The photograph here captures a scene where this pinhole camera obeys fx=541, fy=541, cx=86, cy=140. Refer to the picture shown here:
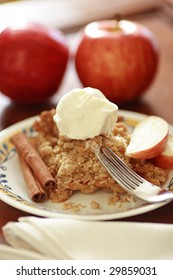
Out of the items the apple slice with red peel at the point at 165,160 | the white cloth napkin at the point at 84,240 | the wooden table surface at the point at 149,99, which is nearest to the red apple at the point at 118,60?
the wooden table surface at the point at 149,99

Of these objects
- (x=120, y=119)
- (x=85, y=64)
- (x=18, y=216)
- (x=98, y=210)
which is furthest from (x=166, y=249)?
(x=85, y=64)

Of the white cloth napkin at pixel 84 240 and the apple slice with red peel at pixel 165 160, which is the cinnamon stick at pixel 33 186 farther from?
the apple slice with red peel at pixel 165 160

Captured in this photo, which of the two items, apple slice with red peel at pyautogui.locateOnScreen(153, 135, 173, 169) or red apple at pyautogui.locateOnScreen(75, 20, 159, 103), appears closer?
apple slice with red peel at pyautogui.locateOnScreen(153, 135, 173, 169)

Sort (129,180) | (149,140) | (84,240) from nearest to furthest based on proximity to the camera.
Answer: (84,240) → (129,180) → (149,140)

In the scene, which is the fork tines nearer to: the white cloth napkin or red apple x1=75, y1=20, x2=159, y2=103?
the white cloth napkin

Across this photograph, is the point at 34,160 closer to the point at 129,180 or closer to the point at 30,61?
the point at 129,180

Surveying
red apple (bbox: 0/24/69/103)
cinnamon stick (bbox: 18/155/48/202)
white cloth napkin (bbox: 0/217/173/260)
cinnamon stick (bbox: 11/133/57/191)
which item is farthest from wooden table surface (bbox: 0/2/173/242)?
white cloth napkin (bbox: 0/217/173/260)

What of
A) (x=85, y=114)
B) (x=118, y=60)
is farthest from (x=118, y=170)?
(x=118, y=60)
